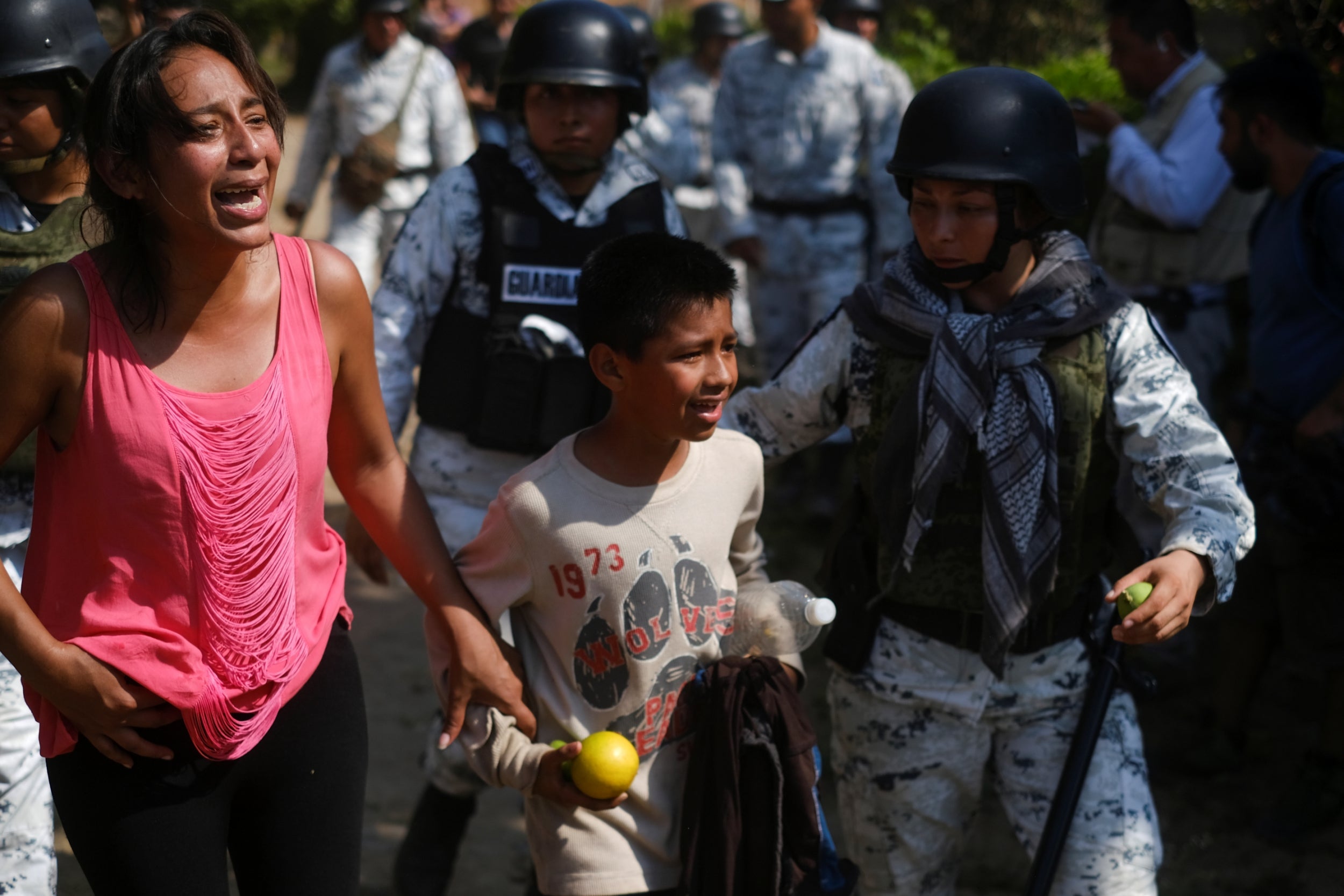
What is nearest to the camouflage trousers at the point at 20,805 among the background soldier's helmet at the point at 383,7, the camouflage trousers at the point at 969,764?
the camouflage trousers at the point at 969,764

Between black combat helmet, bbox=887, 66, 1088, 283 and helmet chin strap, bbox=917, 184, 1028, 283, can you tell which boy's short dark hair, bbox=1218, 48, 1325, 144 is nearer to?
black combat helmet, bbox=887, 66, 1088, 283

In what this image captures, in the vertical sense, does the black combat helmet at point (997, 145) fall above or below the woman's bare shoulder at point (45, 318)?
above

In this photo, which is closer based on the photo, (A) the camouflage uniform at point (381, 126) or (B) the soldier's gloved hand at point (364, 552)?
(B) the soldier's gloved hand at point (364, 552)

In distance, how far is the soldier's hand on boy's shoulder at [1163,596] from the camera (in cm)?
242

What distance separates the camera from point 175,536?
6.96 ft

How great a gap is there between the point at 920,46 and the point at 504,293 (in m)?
7.42

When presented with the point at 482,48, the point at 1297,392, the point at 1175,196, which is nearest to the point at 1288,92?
the point at 1175,196

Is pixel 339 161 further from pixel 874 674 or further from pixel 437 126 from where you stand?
pixel 874 674

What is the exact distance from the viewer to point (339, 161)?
774 centimetres

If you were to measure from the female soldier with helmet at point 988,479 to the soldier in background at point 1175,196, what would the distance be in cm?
260

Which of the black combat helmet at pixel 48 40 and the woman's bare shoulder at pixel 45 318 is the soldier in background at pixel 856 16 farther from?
the woman's bare shoulder at pixel 45 318

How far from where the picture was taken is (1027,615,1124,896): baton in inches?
107

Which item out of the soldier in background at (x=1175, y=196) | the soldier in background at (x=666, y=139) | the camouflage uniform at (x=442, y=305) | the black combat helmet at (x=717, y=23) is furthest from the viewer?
the black combat helmet at (x=717, y=23)

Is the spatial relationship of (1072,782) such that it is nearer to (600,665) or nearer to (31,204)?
(600,665)
